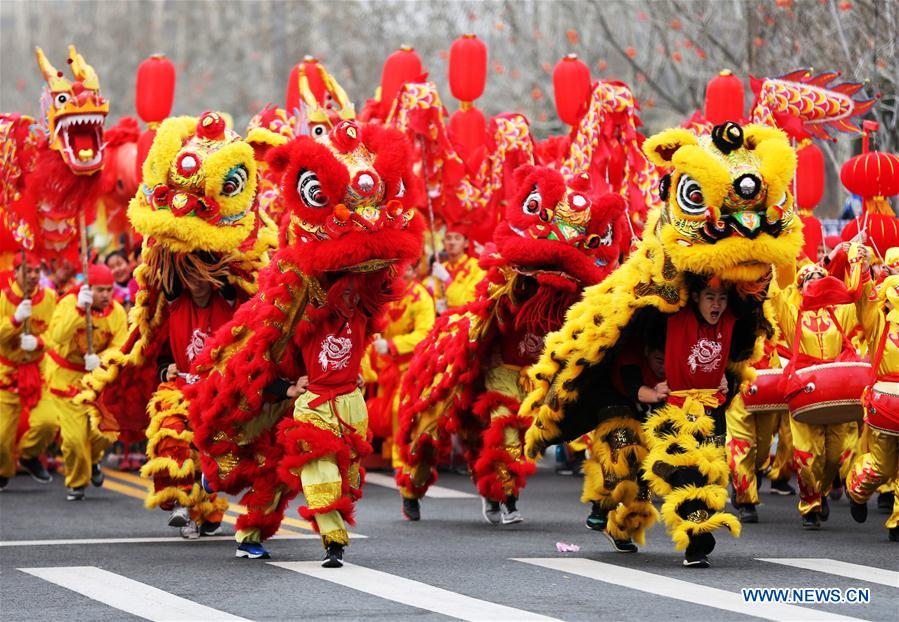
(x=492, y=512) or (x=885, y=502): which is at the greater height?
(x=885, y=502)

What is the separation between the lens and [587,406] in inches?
380

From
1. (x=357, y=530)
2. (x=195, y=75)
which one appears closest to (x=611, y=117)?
(x=357, y=530)

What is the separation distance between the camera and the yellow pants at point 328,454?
8.98 metres

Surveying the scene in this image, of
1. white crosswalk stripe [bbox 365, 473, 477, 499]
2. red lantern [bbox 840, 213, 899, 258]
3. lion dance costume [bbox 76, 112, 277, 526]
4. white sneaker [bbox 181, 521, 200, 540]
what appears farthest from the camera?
white crosswalk stripe [bbox 365, 473, 477, 499]

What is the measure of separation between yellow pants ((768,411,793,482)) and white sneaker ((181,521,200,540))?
14.3 ft

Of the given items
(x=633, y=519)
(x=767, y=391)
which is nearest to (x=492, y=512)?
(x=633, y=519)

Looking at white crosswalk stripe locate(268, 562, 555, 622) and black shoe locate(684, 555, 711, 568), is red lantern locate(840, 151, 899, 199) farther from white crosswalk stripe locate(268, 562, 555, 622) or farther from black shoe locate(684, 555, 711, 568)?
white crosswalk stripe locate(268, 562, 555, 622)

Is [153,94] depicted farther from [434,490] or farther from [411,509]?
[411,509]

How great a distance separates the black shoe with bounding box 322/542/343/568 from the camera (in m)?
9.12

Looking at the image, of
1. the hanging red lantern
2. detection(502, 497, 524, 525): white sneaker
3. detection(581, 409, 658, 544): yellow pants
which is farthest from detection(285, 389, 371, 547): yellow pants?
the hanging red lantern

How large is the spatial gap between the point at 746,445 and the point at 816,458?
1.99 feet

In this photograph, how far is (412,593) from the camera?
329 inches

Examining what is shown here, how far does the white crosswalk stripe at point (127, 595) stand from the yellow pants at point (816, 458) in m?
4.78

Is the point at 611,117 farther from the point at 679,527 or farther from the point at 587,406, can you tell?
the point at 679,527
